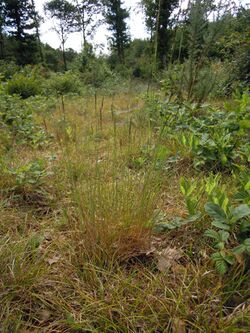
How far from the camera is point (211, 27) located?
2.20 m

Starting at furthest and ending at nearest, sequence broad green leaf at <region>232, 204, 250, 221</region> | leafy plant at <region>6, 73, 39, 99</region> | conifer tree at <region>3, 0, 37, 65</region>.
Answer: conifer tree at <region>3, 0, 37, 65</region> → leafy plant at <region>6, 73, 39, 99</region> → broad green leaf at <region>232, 204, 250, 221</region>

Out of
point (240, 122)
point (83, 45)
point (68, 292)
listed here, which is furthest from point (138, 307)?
point (240, 122)

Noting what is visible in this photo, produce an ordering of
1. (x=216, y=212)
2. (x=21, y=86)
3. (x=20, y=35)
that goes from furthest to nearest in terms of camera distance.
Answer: (x=20, y=35)
(x=21, y=86)
(x=216, y=212)

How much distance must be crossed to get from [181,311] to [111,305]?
214mm

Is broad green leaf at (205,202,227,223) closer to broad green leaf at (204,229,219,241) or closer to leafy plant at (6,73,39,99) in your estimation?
broad green leaf at (204,229,219,241)

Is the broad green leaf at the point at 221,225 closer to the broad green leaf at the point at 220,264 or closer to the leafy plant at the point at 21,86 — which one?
the broad green leaf at the point at 220,264

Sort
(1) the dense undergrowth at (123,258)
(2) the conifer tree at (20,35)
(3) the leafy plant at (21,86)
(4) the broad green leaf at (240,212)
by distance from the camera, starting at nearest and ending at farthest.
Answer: (1) the dense undergrowth at (123,258), (4) the broad green leaf at (240,212), (3) the leafy plant at (21,86), (2) the conifer tree at (20,35)

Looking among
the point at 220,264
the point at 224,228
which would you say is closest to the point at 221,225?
the point at 224,228

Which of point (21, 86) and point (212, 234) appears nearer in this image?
point (212, 234)

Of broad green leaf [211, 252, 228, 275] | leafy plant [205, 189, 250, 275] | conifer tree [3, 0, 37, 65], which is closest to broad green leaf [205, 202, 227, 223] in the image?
leafy plant [205, 189, 250, 275]

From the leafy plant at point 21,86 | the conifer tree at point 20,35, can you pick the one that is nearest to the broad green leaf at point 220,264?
the leafy plant at point 21,86

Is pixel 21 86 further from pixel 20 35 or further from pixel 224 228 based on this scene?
pixel 20 35

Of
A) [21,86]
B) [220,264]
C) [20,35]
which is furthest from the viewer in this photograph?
[20,35]

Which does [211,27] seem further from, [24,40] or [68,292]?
[24,40]
